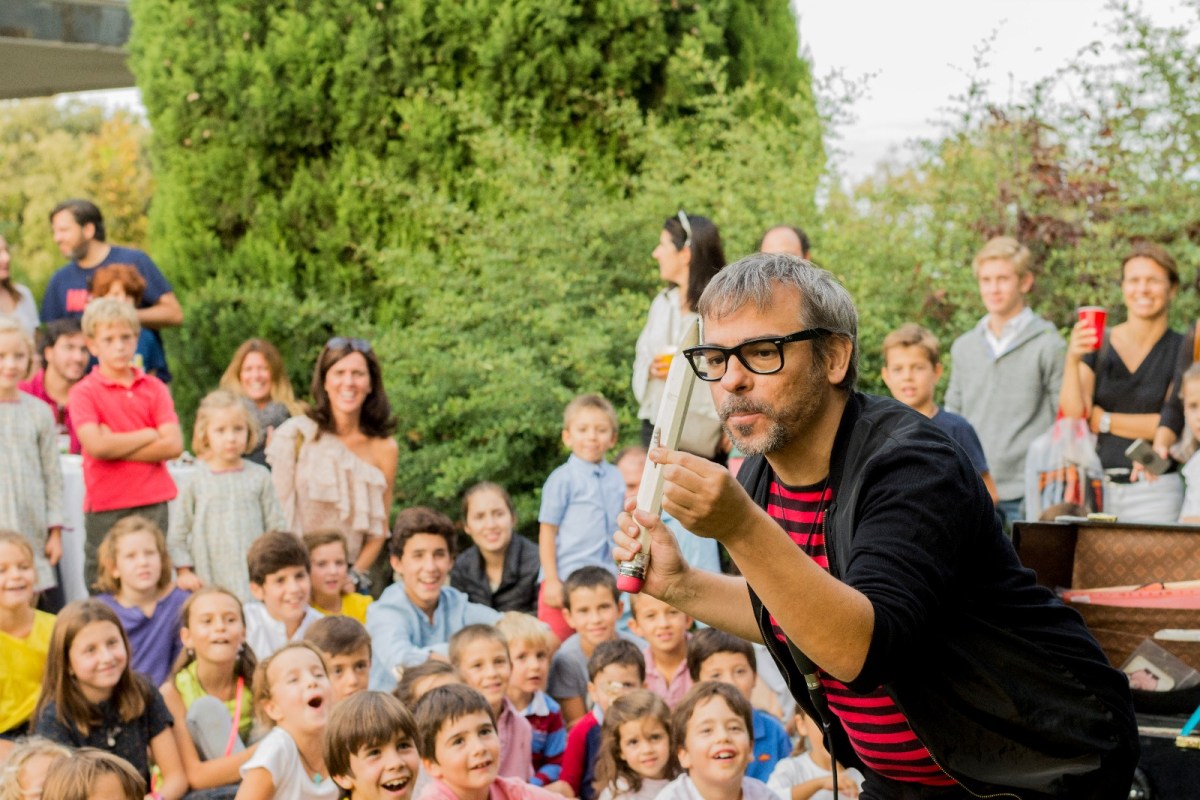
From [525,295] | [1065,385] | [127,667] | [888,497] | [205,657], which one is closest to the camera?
[888,497]

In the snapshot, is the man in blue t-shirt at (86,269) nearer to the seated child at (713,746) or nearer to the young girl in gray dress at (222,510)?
the young girl in gray dress at (222,510)

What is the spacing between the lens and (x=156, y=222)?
970 cm

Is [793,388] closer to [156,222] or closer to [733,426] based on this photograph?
[733,426]

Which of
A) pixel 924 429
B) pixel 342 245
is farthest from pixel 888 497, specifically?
pixel 342 245

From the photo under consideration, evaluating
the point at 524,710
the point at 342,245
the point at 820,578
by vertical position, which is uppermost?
the point at 342,245

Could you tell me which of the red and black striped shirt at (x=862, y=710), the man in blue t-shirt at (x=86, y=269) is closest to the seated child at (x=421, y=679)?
the red and black striped shirt at (x=862, y=710)

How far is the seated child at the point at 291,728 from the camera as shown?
4488 mm

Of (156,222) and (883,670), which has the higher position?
Result: (156,222)

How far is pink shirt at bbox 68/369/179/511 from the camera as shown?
636 centimetres

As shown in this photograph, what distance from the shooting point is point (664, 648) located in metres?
5.93

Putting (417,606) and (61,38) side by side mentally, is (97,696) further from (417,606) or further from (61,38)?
(61,38)

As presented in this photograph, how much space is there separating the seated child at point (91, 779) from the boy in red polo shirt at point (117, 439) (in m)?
2.27

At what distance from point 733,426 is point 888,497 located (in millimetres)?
280

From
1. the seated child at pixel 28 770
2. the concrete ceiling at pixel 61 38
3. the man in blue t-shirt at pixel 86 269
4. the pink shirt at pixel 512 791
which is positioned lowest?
the pink shirt at pixel 512 791
